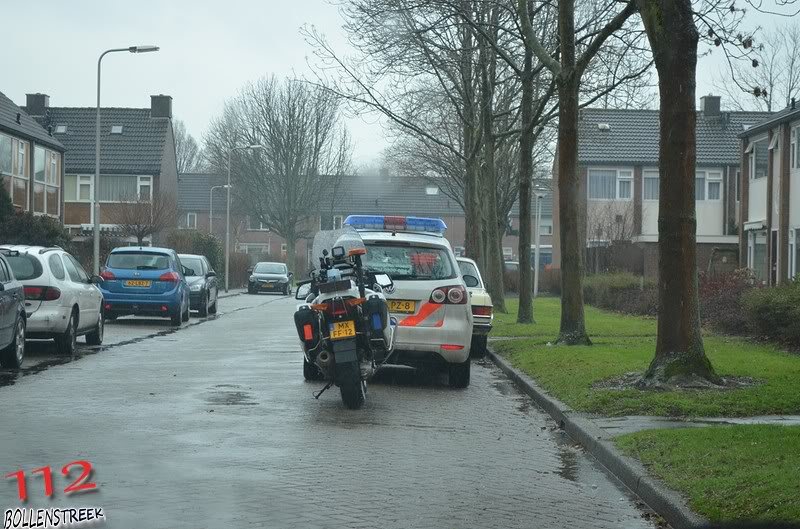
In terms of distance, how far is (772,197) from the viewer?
36844mm

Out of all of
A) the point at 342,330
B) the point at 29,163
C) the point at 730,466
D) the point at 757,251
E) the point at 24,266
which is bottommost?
the point at 730,466

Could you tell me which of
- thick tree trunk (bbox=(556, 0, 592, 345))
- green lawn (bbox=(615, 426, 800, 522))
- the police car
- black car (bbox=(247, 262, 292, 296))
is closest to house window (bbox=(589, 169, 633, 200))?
black car (bbox=(247, 262, 292, 296))

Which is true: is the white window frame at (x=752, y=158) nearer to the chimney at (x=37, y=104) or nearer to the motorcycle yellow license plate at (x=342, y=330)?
the motorcycle yellow license plate at (x=342, y=330)

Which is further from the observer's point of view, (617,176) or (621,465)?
(617,176)

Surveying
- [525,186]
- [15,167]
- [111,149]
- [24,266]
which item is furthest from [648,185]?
[24,266]

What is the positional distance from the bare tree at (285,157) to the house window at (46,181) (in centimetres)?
1840

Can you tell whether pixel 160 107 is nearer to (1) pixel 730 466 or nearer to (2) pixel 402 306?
(2) pixel 402 306

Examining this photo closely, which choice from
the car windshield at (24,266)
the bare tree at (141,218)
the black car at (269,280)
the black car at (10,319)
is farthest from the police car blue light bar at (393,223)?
the black car at (269,280)

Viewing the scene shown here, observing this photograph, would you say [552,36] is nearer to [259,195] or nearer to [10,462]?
[10,462]

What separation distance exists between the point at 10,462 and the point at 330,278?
4.47 m

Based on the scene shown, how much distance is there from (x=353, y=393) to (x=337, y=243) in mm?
1802

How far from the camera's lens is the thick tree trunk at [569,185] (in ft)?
63.0

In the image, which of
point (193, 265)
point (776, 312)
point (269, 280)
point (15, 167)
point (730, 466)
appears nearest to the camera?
point (730, 466)

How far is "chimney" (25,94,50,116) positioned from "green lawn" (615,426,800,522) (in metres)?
63.0
